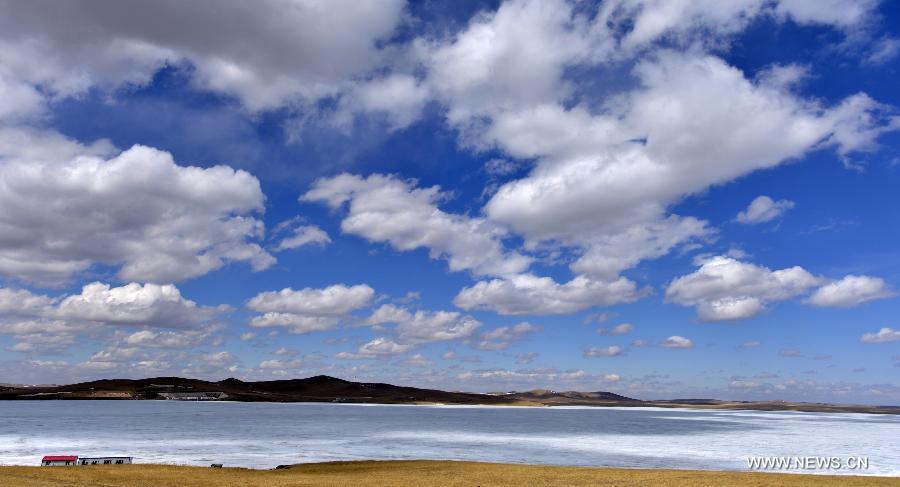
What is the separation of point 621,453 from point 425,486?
3819 centimetres

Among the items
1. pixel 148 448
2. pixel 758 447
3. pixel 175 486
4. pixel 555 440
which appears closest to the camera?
pixel 175 486

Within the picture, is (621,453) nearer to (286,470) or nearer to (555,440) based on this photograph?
(555,440)

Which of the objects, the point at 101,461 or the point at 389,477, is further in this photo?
the point at 101,461

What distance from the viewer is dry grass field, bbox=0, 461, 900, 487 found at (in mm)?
39188

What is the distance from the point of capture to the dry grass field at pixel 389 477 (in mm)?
39188

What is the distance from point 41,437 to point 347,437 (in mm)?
38595

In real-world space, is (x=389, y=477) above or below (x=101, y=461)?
below

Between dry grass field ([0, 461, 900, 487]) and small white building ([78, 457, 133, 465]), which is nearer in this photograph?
dry grass field ([0, 461, 900, 487])

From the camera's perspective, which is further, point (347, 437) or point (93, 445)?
point (347, 437)

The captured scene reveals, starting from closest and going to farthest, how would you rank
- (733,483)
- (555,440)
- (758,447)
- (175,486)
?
(175,486) < (733,483) < (758,447) < (555,440)

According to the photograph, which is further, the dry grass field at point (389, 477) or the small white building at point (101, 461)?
the small white building at point (101, 461)

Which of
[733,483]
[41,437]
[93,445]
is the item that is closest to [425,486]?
[733,483]

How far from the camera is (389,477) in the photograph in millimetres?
43156

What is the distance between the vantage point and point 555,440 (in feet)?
297
